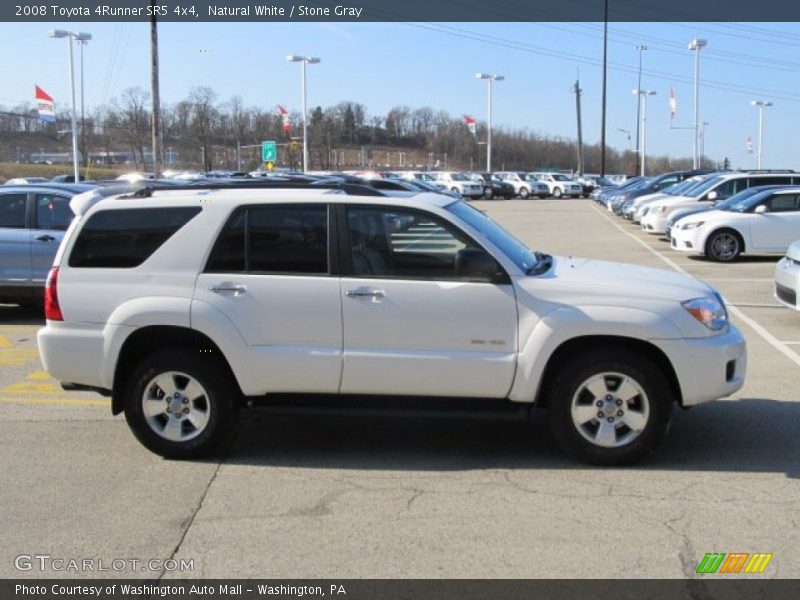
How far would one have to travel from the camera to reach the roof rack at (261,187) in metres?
5.82

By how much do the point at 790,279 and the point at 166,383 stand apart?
745 cm

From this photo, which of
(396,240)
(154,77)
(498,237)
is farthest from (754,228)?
(154,77)

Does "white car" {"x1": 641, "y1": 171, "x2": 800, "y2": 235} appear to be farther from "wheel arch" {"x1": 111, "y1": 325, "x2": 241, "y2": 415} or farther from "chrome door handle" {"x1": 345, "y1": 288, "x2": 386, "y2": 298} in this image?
"wheel arch" {"x1": 111, "y1": 325, "x2": 241, "y2": 415}

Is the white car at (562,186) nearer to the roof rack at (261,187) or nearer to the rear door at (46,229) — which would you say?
the rear door at (46,229)

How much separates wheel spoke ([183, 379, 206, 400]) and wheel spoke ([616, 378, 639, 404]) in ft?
8.82

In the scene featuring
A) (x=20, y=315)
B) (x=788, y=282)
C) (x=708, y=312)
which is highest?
(x=708, y=312)

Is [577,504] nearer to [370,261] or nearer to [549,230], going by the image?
[370,261]

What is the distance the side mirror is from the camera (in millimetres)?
5391

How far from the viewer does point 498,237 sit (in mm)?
5926

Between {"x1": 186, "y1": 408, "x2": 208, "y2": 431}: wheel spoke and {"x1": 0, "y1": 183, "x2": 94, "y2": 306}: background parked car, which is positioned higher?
{"x1": 0, "y1": 183, "x2": 94, "y2": 306}: background parked car

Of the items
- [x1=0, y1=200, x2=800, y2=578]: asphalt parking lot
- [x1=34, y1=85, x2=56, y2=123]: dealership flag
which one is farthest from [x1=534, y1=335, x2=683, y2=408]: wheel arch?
[x1=34, y1=85, x2=56, y2=123]: dealership flag

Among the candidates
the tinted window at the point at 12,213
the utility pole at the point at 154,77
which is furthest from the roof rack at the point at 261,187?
the utility pole at the point at 154,77

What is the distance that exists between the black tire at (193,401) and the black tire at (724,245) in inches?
563

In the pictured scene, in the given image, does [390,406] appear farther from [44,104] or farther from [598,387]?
[44,104]
